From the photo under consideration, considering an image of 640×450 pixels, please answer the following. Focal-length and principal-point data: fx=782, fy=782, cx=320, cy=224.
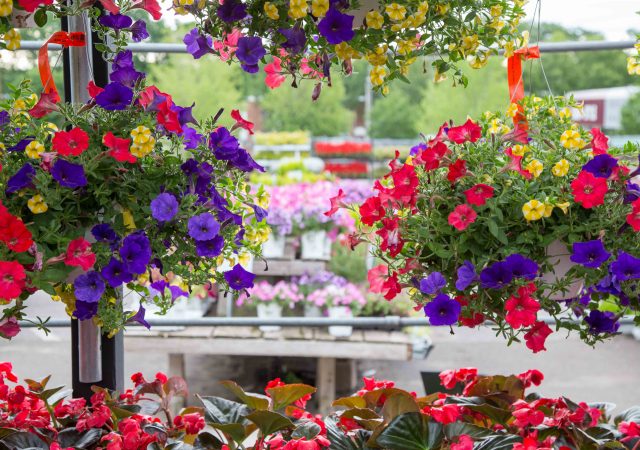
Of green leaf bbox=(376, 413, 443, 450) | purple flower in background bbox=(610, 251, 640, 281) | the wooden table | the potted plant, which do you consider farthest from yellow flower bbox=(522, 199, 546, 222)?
the wooden table

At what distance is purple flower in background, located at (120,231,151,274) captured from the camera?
91cm

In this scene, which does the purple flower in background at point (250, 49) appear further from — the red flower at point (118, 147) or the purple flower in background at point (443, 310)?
the purple flower in background at point (443, 310)

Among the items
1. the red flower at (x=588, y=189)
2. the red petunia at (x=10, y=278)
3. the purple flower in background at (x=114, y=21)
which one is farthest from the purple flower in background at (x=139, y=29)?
the red flower at (x=588, y=189)

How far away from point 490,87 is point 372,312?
7203 millimetres

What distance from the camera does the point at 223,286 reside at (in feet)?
3.51

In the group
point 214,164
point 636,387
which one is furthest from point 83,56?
point 636,387

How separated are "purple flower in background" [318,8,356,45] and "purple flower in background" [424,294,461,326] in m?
0.33

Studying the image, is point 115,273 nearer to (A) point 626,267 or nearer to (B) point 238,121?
(B) point 238,121

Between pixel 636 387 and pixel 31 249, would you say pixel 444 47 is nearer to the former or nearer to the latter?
pixel 31 249

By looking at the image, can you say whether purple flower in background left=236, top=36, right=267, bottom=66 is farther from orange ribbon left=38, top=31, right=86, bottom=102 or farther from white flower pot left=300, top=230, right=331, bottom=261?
white flower pot left=300, top=230, right=331, bottom=261

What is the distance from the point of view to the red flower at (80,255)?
875 mm

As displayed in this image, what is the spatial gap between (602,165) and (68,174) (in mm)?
643

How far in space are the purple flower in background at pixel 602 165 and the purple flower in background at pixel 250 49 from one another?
1.41 feet

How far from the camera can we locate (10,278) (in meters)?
0.83
